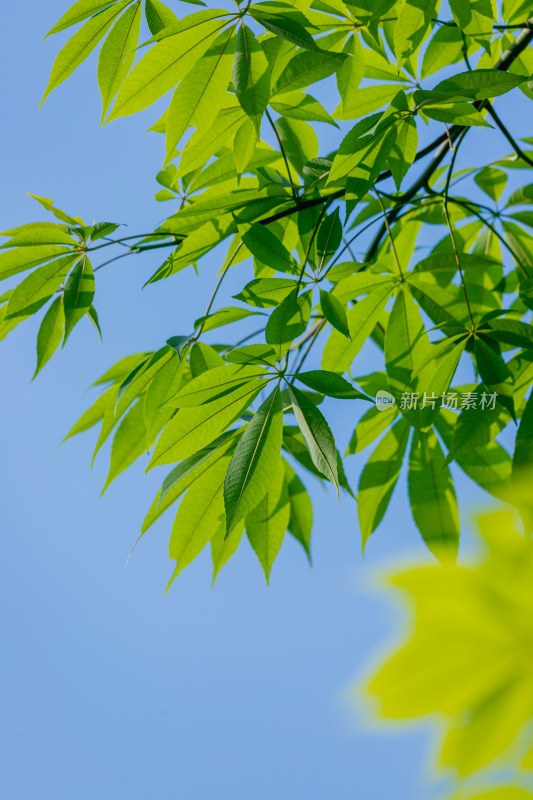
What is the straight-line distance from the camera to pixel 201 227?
953mm

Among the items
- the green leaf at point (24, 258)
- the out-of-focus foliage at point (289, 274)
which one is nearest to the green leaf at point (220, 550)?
the out-of-focus foliage at point (289, 274)

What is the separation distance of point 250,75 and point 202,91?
2.7 inches

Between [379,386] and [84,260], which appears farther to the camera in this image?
[379,386]

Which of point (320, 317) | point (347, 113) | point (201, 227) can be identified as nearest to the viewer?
point (201, 227)

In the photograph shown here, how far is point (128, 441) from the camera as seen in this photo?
109cm

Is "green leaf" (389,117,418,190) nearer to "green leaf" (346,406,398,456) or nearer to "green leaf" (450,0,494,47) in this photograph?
"green leaf" (450,0,494,47)

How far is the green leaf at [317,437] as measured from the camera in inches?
28.6

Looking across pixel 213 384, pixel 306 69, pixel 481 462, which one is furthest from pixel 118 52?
pixel 481 462

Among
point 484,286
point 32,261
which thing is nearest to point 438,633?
point 32,261

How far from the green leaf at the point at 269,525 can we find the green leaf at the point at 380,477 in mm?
128

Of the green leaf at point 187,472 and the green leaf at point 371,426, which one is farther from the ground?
the green leaf at point 371,426

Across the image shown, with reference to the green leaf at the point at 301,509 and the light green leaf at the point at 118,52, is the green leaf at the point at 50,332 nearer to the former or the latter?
the light green leaf at the point at 118,52

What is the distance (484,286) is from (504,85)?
633mm

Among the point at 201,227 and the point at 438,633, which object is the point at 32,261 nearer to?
the point at 201,227
